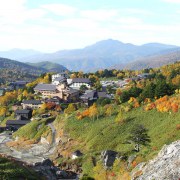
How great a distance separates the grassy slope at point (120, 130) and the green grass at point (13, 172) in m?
19.1

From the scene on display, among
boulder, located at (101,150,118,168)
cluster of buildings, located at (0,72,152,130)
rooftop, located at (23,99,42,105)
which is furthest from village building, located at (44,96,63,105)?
boulder, located at (101,150,118,168)

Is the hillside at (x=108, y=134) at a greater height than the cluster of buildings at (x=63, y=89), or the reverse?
the cluster of buildings at (x=63, y=89)

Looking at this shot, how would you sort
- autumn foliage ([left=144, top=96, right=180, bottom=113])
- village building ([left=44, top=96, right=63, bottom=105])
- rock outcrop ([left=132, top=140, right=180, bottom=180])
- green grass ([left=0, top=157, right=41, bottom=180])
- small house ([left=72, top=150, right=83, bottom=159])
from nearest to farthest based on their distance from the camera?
1. rock outcrop ([left=132, top=140, right=180, bottom=180])
2. green grass ([left=0, top=157, right=41, bottom=180])
3. small house ([left=72, top=150, right=83, bottom=159])
4. autumn foliage ([left=144, top=96, right=180, bottom=113])
5. village building ([left=44, top=96, right=63, bottom=105])

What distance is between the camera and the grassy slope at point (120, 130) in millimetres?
62531

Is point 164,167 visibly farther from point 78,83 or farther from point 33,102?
point 78,83

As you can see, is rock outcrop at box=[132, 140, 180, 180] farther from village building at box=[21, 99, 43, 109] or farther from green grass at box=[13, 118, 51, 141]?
village building at box=[21, 99, 43, 109]

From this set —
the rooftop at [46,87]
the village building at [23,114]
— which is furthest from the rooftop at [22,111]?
the rooftop at [46,87]

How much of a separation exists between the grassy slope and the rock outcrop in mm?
12246

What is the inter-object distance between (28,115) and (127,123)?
152 feet

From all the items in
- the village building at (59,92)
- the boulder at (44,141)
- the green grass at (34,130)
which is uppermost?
the village building at (59,92)

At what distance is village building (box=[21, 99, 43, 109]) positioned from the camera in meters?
117

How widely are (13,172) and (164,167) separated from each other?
22407 millimetres

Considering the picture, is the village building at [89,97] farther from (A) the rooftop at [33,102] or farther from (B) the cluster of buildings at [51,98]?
(A) the rooftop at [33,102]

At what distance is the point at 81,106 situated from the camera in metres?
111
